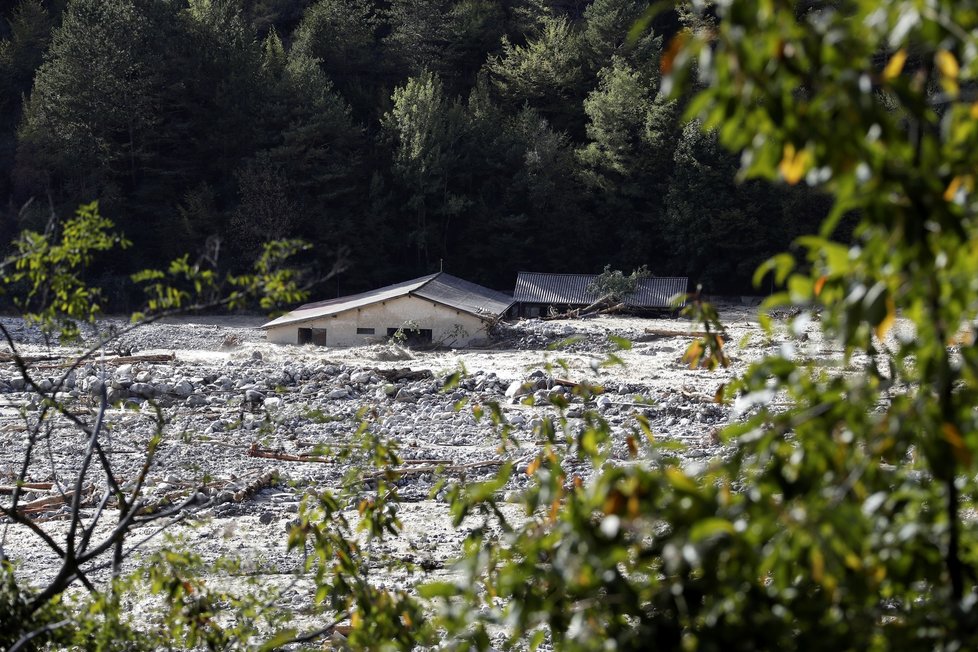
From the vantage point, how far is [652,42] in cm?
4097

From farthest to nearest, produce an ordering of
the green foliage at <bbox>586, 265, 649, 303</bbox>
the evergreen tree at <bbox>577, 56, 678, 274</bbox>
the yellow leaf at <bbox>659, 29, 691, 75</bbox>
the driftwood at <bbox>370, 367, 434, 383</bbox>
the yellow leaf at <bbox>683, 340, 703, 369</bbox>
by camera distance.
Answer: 1. the evergreen tree at <bbox>577, 56, 678, 274</bbox>
2. the green foliage at <bbox>586, 265, 649, 303</bbox>
3. the driftwood at <bbox>370, 367, 434, 383</bbox>
4. the yellow leaf at <bbox>683, 340, 703, 369</bbox>
5. the yellow leaf at <bbox>659, 29, 691, 75</bbox>

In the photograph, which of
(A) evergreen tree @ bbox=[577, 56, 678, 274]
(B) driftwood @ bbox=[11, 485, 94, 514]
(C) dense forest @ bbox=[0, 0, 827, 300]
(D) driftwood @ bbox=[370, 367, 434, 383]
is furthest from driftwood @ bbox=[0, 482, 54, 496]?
(A) evergreen tree @ bbox=[577, 56, 678, 274]

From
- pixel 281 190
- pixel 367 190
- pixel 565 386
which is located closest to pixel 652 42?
pixel 367 190

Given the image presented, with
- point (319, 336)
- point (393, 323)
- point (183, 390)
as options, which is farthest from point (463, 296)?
point (183, 390)

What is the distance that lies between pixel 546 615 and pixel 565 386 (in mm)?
17882

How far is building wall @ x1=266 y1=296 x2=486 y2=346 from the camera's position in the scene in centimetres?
2891

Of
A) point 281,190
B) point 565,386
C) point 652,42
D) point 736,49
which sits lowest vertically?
point 565,386

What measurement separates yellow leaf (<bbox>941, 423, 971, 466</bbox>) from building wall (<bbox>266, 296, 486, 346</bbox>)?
26.9m

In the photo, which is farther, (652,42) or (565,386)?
(652,42)

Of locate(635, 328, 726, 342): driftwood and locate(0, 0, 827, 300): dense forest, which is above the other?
locate(0, 0, 827, 300): dense forest

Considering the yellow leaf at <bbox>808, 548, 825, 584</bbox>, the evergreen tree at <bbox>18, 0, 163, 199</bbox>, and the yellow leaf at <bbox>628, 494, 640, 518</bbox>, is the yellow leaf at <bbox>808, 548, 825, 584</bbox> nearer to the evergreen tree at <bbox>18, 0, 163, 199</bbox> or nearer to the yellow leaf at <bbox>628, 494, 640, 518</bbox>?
the yellow leaf at <bbox>628, 494, 640, 518</bbox>

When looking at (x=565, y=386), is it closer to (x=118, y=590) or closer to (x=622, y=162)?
(x=118, y=590)

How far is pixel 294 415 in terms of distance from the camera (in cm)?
1794

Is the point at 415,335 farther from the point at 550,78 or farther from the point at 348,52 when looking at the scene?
the point at 348,52
